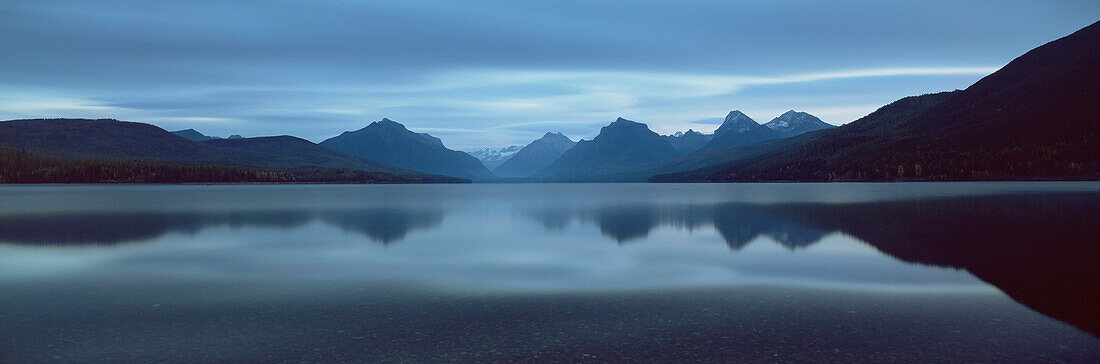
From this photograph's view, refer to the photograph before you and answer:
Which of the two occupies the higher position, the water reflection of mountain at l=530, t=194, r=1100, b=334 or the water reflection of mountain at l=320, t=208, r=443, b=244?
the water reflection of mountain at l=530, t=194, r=1100, b=334

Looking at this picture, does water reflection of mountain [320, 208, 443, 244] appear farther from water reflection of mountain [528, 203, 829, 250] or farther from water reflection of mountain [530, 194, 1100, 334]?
water reflection of mountain [530, 194, 1100, 334]

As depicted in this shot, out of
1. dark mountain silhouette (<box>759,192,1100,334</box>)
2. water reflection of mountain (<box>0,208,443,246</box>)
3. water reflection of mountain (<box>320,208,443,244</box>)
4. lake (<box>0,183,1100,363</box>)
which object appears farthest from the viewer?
water reflection of mountain (<box>320,208,443,244</box>)

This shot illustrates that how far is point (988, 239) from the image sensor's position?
35.7m

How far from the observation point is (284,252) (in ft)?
110

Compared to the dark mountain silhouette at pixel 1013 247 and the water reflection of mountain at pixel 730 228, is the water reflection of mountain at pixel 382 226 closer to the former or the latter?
the water reflection of mountain at pixel 730 228

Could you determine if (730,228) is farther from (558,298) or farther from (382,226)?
(558,298)

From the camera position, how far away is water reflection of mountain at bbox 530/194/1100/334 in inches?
797

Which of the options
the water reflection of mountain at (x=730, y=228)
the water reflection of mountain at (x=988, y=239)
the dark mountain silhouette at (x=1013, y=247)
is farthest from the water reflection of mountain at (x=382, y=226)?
the dark mountain silhouette at (x=1013, y=247)

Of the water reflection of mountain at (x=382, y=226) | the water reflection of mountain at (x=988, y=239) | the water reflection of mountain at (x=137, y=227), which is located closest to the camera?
the water reflection of mountain at (x=988, y=239)

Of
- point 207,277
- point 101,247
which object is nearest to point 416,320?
point 207,277

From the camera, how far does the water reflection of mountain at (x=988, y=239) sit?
2023cm

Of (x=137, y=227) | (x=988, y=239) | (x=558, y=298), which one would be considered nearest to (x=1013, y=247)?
(x=988, y=239)

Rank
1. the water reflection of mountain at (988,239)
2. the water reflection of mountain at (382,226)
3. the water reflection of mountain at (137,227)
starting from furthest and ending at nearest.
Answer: the water reflection of mountain at (382,226) < the water reflection of mountain at (137,227) < the water reflection of mountain at (988,239)

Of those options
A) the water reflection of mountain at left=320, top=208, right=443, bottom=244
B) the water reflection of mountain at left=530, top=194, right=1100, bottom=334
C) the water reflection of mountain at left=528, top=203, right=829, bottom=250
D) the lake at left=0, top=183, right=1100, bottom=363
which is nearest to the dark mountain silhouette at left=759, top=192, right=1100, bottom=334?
the water reflection of mountain at left=530, top=194, right=1100, bottom=334
